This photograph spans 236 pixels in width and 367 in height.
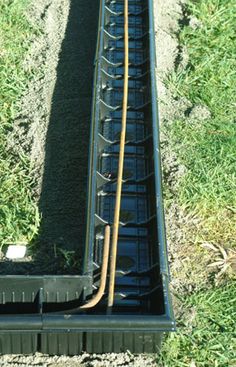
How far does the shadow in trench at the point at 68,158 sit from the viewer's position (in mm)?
4754

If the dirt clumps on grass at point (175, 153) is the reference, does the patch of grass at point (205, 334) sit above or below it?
below

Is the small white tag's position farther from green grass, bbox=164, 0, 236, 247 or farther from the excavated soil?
green grass, bbox=164, 0, 236, 247

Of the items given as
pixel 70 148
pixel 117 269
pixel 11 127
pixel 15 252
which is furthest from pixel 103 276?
pixel 11 127

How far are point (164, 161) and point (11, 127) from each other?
1263mm

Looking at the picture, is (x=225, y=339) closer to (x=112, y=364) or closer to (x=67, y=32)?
(x=112, y=364)

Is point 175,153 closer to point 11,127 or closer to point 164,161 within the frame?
point 164,161

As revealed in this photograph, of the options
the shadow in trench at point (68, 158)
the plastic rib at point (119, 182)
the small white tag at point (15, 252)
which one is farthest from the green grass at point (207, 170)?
the small white tag at point (15, 252)

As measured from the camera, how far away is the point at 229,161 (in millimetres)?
5473

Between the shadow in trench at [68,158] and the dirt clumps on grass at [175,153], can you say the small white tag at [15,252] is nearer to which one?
the shadow in trench at [68,158]

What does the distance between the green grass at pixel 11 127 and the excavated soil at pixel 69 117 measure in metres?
0.08

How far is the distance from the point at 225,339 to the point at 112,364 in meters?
0.70

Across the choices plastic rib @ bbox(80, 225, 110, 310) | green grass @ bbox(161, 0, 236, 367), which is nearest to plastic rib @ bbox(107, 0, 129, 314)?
plastic rib @ bbox(80, 225, 110, 310)

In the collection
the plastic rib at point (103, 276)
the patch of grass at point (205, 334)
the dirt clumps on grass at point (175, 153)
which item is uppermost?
the dirt clumps on grass at point (175, 153)

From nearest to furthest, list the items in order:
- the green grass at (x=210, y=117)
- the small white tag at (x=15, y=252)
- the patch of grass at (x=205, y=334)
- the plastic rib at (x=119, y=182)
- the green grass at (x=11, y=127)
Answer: the patch of grass at (x=205, y=334)
the plastic rib at (x=119, y=182)
the small white tag at (x=15, y=252)
the green grass at (x=11, y=127)
the green grass at (x=210, y=117)
